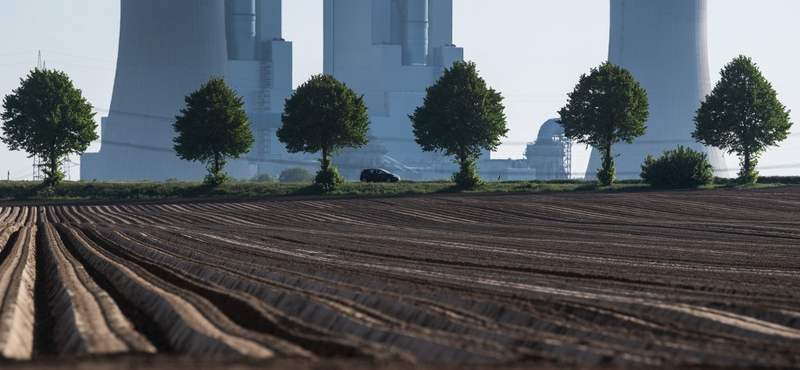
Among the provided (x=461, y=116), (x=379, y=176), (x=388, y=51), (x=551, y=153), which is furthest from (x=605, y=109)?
(x=551, y=153)

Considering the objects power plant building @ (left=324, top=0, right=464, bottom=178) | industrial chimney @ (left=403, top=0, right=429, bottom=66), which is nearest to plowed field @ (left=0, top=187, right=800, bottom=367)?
power plant building @ (left=324, top=0, right=464, bottom=178)

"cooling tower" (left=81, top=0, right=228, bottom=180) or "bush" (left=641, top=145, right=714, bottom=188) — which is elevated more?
"cooling tower" (left=81, top=0, right=228, bottom=180)

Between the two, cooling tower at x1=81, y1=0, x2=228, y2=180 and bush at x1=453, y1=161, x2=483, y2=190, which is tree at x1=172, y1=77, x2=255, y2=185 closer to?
bush at x1=453, y1=161, x2=483, y2=190

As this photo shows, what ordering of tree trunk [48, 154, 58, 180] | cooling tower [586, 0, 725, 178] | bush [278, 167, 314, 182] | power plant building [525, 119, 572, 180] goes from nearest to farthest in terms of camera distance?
tree trunk [48, 154, 58, 180] < cooling tower [586, 0, 725, 178] < bush [278, 167, 314, 182] < power plant building [525, 119, 572, 180]

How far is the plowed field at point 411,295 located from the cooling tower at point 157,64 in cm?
5935

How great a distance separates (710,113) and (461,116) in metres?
16.8

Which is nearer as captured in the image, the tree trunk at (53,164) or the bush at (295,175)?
the tree trunk at (53,164)

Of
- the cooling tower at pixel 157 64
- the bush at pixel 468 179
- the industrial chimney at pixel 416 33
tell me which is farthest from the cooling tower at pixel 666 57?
the industrial chimney at pixel 416 33

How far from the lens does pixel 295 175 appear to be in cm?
13650

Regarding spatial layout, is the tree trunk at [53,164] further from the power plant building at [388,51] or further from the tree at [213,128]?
the power plant building at [388,51]

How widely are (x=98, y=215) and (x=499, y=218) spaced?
15.2 m

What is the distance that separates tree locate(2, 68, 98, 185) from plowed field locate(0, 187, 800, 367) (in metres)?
35.1

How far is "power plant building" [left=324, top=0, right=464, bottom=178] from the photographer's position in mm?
145125

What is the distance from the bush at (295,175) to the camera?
444 feet
